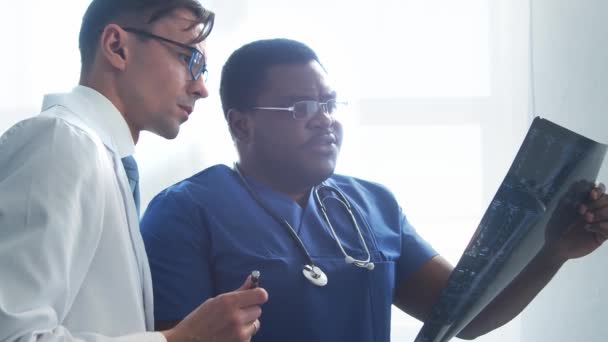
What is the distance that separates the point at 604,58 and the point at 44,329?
1506 mm

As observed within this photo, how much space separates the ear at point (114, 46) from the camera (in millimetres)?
1046

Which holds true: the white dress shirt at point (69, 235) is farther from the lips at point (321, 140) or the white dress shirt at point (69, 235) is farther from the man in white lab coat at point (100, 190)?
the lips at point (321, 140)

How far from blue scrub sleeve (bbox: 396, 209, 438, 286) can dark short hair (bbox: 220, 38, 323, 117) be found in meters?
0.48

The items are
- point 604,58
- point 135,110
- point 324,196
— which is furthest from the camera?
point 604,58

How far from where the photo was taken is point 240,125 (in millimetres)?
1460

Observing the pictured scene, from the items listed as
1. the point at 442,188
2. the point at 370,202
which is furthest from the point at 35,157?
the point at 442,188

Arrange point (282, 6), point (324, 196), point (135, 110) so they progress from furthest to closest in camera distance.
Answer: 1. point (282, 6)
2. point (324, 196)
3. point (135, 110)

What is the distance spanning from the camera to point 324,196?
4.77 feet

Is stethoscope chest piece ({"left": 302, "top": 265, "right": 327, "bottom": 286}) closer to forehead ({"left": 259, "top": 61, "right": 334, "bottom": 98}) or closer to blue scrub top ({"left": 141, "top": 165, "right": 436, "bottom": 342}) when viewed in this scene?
blue scrub top ({"left": 141, "top": 165, "right": 436, "bottom": 342})

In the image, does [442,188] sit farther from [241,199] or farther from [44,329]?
[44,329]

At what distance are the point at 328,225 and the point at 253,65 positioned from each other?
42cm

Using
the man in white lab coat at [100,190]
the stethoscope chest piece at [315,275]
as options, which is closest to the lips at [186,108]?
the man in white lab coat at [100,190]

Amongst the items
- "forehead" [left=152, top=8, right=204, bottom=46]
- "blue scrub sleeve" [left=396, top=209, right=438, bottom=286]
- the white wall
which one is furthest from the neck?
the white wall

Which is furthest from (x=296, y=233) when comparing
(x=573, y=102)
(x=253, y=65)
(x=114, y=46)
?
(x=573, y=102)
